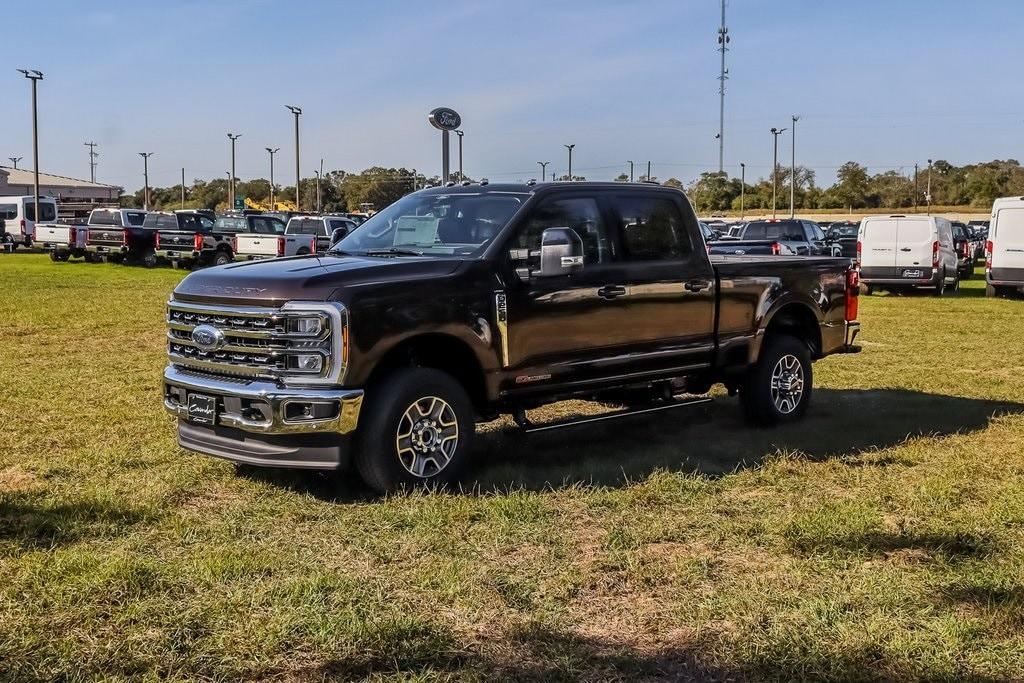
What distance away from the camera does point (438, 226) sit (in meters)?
7.26

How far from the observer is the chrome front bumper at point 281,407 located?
19.3 ft

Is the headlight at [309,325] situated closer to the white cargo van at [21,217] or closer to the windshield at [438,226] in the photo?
the windshield at [438,226]

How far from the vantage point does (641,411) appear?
7.73 meters

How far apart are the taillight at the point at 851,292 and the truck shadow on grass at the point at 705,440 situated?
0.87 m

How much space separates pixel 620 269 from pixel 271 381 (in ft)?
8.57

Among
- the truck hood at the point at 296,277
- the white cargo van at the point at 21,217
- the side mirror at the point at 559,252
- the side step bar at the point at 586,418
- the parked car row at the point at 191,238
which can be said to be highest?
the white cargo van at the point at 21,217

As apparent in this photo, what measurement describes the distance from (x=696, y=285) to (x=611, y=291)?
3.04 ft

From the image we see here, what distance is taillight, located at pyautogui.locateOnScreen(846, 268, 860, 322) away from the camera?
9.30 m

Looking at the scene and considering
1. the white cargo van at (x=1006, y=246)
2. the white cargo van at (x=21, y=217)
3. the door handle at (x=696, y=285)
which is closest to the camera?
the door handle at (x=696, y=285)

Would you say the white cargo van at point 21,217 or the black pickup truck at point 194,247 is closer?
the black pickup truck at point 194,247

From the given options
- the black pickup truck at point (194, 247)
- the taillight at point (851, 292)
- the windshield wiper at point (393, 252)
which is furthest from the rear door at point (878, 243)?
the windshield wiper at point (393, 252)

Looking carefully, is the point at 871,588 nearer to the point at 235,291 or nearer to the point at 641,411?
the point at 641,411

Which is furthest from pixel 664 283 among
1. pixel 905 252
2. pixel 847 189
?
pixel 847 189

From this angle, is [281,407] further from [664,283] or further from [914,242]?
[914,242]
